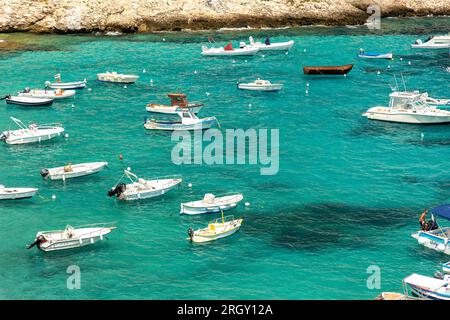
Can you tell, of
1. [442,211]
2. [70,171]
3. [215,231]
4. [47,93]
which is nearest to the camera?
[442,211]

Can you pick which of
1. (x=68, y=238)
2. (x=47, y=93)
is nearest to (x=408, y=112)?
(x=47, y=93)

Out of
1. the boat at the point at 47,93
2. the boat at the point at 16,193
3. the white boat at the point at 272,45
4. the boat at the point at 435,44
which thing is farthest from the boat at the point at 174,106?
the boat at the point at 435,44

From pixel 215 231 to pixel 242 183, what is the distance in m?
16.1

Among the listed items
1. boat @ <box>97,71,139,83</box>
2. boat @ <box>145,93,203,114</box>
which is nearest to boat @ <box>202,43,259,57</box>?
boat @ <box>97,71,139,83</box>

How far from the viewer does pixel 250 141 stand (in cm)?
10125

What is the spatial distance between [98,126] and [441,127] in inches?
2040

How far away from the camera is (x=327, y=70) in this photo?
135 metres

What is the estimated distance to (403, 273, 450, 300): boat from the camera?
188 feet

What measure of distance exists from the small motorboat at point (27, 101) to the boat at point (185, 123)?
876 inches

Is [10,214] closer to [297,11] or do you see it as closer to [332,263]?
[332,263]

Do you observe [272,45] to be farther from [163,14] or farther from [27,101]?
[27,101]

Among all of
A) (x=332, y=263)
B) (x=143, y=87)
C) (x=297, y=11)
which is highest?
(x=297, y=11)

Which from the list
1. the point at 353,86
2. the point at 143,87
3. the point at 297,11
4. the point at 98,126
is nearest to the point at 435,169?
the point at 353,86
